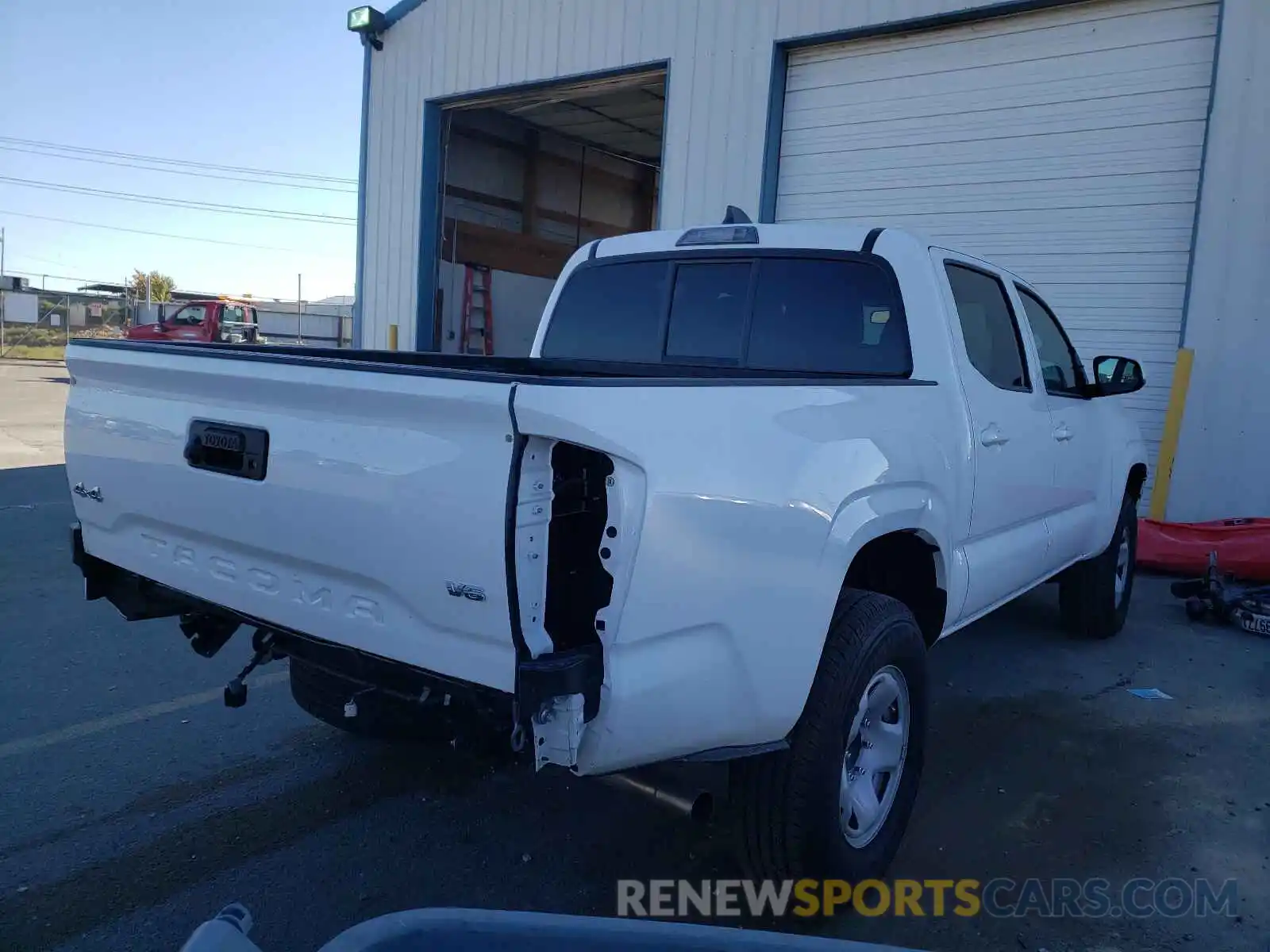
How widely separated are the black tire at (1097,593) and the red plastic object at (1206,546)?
177 centimetres

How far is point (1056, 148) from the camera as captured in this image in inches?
366

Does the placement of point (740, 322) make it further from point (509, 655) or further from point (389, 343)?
point (389, 343)

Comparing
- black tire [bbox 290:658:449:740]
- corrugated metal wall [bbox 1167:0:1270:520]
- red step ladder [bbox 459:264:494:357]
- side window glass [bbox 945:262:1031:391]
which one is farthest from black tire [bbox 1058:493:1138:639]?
red step ladder [bbox 459:264:494:357]

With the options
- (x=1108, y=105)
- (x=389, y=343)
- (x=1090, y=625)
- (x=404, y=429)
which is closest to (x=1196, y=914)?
(x=404, y=429)

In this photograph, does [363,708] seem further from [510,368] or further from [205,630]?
[510,368]

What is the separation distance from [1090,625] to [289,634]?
4885 millimetres

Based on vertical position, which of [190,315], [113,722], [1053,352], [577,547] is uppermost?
[190,315]

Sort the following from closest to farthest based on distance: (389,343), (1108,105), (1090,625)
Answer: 1. (1090,625)
2. (1108,105)
3. (389,343)

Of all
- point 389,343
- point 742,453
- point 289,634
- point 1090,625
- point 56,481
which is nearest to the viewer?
point 742,453

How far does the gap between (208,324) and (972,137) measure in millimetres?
21817

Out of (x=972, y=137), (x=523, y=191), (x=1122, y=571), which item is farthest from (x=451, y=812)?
(x=523, y=191)

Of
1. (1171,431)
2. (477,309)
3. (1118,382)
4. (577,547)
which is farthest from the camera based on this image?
(477,309)

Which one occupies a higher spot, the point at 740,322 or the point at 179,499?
the point at 740,322

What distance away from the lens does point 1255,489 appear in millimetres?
8258
